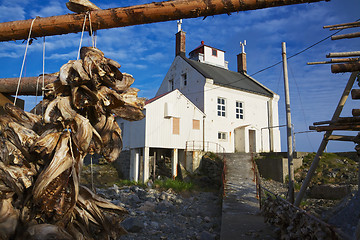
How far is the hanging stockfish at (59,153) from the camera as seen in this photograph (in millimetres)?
3992

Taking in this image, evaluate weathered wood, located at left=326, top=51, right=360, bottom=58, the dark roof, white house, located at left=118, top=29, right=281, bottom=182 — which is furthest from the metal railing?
weathered wood, located at left=326, top=51, right=360, bottom=58

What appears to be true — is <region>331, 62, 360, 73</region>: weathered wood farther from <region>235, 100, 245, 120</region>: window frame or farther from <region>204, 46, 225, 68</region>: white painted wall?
<region>204, 46, 225, 68</region>: white painted wall

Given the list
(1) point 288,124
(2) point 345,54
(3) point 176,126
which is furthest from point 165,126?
(2) point 345,54

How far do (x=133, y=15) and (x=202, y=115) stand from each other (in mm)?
15449

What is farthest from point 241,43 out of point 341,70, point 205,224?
point 341,70

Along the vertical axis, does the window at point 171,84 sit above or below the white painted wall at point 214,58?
below

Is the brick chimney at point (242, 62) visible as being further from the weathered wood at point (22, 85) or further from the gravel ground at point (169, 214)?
the weathered wood at point (22, 85)

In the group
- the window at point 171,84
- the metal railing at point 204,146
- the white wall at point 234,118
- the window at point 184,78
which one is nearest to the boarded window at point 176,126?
the metal railing at point 204,146

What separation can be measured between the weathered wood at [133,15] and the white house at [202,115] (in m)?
12.7

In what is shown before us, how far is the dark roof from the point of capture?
21.8 m

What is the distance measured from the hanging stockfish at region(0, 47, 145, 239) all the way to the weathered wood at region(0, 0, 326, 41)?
0.81 meters

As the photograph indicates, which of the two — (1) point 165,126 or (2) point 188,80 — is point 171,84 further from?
(1) point 165,126

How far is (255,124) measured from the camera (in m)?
23.1

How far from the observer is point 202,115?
2005cm
